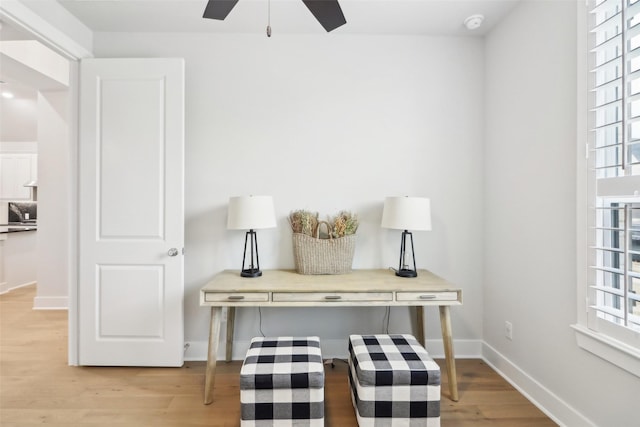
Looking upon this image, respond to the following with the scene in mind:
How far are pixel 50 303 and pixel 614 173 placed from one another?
17.3ft

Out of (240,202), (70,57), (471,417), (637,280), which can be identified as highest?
(70,57)

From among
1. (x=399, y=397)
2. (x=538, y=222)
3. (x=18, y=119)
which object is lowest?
(x=399, y=397)

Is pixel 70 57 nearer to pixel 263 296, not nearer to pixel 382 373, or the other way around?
pixel 263 296

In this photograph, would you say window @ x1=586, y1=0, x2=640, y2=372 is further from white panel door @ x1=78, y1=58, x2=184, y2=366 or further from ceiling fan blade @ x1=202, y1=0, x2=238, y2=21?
white panel door @ x1=78, y1=58, x2=184, y2=366

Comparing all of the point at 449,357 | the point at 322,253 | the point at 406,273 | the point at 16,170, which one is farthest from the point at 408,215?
the point at 16,170

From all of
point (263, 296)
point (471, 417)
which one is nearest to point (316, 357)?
point (263, 296)

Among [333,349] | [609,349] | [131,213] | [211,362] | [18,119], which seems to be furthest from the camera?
[18,119]

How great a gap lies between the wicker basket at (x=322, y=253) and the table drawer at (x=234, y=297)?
1.46 feet

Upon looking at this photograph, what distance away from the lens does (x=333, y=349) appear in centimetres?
261

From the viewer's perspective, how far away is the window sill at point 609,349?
54.9 inches

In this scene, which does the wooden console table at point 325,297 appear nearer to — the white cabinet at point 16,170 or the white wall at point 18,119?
the white wall at point 18,119

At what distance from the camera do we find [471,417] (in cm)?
189

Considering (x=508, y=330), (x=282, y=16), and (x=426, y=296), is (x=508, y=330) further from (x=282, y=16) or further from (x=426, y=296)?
(x=282, y=16)

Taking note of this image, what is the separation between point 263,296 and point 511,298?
1.75 metres
